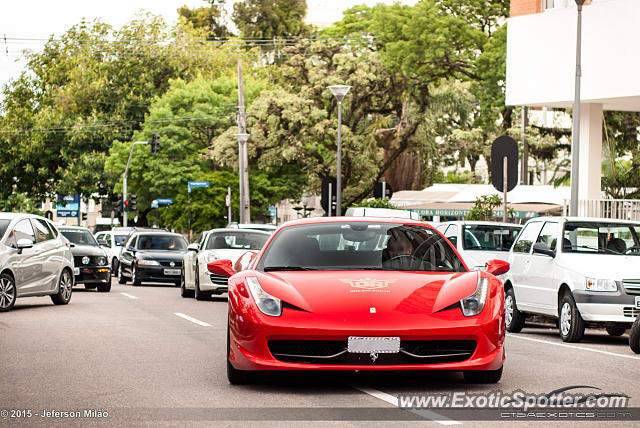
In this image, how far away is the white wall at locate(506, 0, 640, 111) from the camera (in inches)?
1059

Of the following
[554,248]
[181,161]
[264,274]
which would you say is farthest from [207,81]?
[264,274]

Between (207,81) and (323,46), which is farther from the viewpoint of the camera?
(207,81)

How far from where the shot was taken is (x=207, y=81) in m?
68.4

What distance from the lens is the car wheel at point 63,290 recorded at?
2094 centimetres

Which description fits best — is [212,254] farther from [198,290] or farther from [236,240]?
[236,240]

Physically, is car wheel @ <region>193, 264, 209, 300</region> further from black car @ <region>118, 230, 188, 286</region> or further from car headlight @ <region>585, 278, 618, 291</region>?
car headlight @ <region>585, 278, 618, 291</region>

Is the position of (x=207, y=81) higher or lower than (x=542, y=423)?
higher

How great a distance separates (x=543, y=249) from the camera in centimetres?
1611

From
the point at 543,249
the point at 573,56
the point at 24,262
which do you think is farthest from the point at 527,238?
the point at 573,56

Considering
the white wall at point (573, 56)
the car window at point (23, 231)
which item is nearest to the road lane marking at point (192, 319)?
the car window at point (23, 231)

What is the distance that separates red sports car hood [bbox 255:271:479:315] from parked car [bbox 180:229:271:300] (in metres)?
13.9

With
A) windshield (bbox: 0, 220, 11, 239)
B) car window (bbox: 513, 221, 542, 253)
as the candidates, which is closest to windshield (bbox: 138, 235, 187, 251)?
windshield (bbox: 0, 220, 11, 239)

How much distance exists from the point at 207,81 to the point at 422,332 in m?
60.6

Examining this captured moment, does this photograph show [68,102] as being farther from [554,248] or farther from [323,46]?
[554,248]
